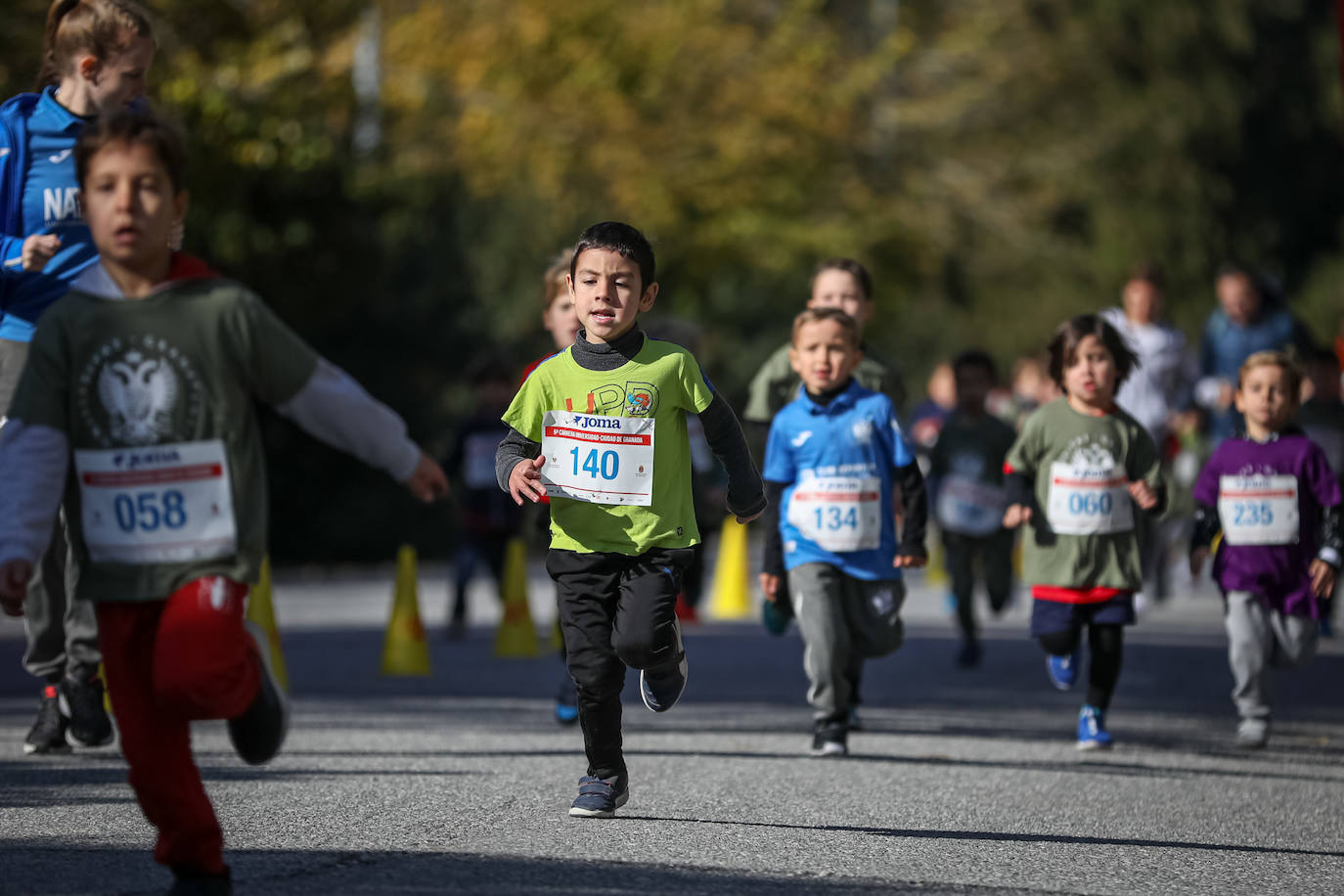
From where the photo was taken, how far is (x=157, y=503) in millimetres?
4676

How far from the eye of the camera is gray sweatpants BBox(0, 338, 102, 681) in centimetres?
752

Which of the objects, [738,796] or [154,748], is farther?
[738,796]

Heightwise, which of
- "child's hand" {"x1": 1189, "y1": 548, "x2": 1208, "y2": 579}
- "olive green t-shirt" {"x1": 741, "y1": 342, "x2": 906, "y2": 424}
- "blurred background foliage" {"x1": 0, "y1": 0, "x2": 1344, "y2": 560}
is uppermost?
"blurred background foliage" {"x1": 0, "y1": 0, "x2": 1344, "y2": 560}

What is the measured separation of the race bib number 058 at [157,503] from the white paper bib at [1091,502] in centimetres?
481

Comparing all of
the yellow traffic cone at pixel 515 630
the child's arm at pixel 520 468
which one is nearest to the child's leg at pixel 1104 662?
the child's arm at pixel 520 468

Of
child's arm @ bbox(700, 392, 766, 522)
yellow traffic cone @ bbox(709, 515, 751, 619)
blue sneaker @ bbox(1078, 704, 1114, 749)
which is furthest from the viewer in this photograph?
yellow traffic cone @ bbox(709, 515, 751, 619)

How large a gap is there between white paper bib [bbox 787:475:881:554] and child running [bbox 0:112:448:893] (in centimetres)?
373

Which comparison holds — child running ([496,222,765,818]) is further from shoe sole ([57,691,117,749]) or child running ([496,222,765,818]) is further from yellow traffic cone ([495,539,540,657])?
yellow traffic cone ([495,539,540,657])

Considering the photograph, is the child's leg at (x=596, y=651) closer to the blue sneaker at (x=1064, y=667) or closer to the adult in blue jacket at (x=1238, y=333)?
the blue sneaker at (x=1064, y=667)

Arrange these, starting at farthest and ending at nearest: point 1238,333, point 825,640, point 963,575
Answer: point 1238,333 → point 963,575 → point 825,640

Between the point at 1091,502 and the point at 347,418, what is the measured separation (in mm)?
4590

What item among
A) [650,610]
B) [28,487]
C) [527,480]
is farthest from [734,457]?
[28,487]

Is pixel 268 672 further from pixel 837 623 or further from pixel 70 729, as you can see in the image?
pixel 837 623

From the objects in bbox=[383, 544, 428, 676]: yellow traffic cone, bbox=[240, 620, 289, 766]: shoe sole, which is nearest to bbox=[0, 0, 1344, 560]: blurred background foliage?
bbox=[383, 544, 428, 676]: yellow traffic cone
